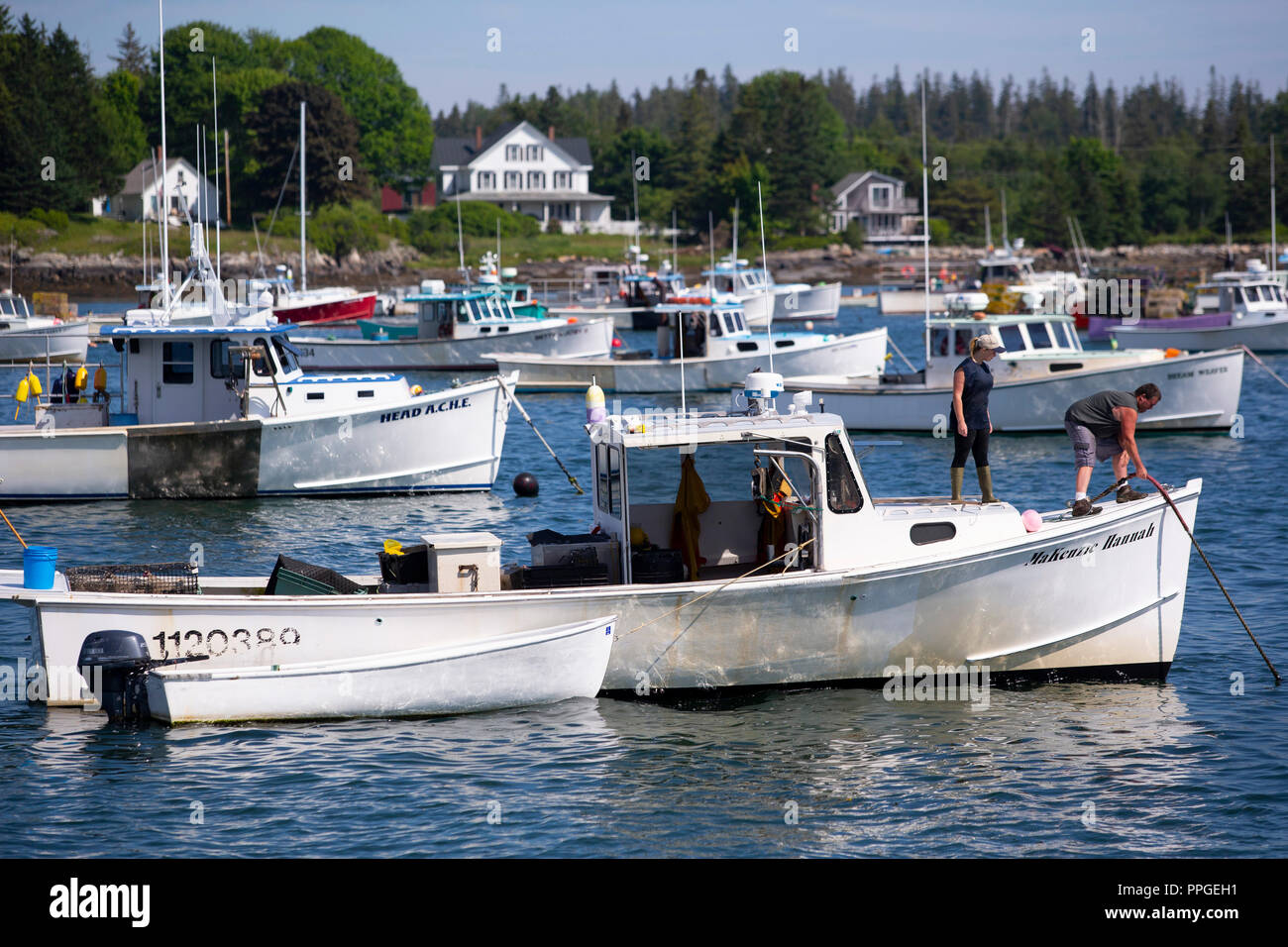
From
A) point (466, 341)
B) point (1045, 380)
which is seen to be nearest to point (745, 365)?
point (1045, 380)

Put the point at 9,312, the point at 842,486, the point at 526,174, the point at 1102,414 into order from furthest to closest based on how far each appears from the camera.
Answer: the point at 526,174, the point at 9,312, the point at 1102,414, the point at 842,486

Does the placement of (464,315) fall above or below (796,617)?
above

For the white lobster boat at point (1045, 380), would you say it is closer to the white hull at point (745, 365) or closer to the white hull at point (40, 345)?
the white hull at point (745, 365)

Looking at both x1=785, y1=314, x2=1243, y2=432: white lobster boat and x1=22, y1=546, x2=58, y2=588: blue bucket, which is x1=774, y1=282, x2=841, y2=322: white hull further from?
x1=22, y1=546, x2=58, y2=588: blue bucket

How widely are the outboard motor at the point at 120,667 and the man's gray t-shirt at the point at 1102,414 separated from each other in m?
8.56

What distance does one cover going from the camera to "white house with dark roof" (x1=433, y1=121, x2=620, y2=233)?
12281cm

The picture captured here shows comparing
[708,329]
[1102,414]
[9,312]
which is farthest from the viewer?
[9,312]

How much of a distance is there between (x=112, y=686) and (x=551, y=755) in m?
3.75

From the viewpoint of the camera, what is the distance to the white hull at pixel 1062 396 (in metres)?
29.8

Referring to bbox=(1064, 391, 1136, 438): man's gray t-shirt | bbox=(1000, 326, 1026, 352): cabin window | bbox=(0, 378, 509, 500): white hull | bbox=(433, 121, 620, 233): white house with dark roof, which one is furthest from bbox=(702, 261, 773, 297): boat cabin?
bbox=(433, 121, 620, 233): white house with dark roof

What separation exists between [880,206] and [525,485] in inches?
4668

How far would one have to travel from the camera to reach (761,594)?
12469mm

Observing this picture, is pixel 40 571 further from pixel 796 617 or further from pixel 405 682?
pixel 796 617
